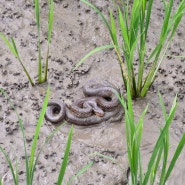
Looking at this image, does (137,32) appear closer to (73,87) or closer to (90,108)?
(90,108)

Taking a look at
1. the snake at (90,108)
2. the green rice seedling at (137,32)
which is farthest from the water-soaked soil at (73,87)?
the green rice seedling at (137,32)

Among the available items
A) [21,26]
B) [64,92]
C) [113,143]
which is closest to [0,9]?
[21,26]

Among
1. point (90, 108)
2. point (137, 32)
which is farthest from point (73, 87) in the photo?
point (137, 32)

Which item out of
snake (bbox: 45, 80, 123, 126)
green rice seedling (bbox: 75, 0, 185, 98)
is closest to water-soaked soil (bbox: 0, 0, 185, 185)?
snake (bbox: 45, 80, 123, 126)

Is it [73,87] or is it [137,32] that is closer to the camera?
[137,32]

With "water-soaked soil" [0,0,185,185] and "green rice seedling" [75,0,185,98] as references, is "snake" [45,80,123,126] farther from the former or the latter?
"green rice seedling" [75,0,185,98]

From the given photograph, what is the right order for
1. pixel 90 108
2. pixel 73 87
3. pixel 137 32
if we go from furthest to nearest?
pixel 73 87 → pixel 90 108 → pixel 137 32

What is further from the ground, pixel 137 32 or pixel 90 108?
pixel 137 32
